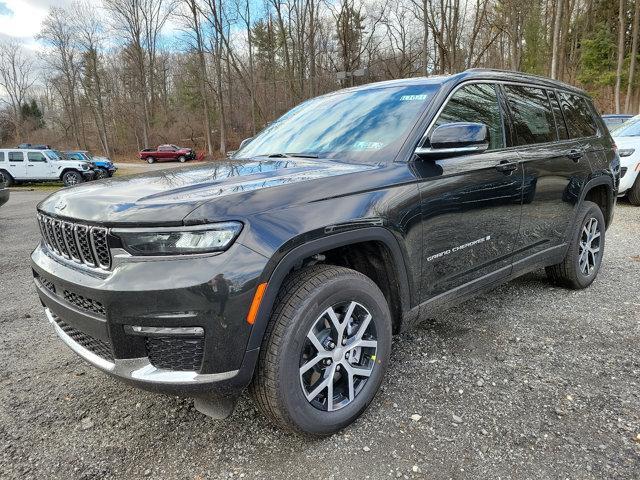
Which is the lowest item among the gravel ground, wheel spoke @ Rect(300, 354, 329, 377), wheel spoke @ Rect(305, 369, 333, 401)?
the gravel ground

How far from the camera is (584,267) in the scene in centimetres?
418

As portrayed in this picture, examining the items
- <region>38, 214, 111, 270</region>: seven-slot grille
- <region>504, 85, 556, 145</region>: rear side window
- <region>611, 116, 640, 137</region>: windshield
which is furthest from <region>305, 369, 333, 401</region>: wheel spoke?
<region>611, 116, 640, 137</region>: windshield

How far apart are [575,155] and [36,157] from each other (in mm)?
23032

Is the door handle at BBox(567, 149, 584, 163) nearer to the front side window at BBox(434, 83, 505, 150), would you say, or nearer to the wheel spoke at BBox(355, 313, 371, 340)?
the front side window at BBox(434, 83, 505, 150)

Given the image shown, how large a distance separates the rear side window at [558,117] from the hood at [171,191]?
91.4 inches

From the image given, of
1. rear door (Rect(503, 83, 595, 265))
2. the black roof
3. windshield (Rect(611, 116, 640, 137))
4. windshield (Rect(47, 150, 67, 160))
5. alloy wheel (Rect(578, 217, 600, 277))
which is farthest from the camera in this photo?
windshield (Rect(47, 150, 67, 160))

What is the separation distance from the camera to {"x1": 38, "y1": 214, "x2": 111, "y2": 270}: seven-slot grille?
1874mm

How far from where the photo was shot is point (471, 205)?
280 centimetres

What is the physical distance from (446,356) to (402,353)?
295mm

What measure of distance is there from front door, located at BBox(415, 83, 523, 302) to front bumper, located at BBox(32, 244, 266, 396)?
3.98 ft

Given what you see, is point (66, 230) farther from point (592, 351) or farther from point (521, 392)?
point (592, 351)

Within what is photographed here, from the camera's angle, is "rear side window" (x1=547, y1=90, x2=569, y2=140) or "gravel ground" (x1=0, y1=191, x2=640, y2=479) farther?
"rear side window" (x1=547, y1=90, x2=569, y2=140)

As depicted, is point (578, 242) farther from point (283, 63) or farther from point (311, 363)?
point (283, 63)

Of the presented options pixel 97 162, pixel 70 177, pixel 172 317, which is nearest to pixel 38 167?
pixel 70 177
